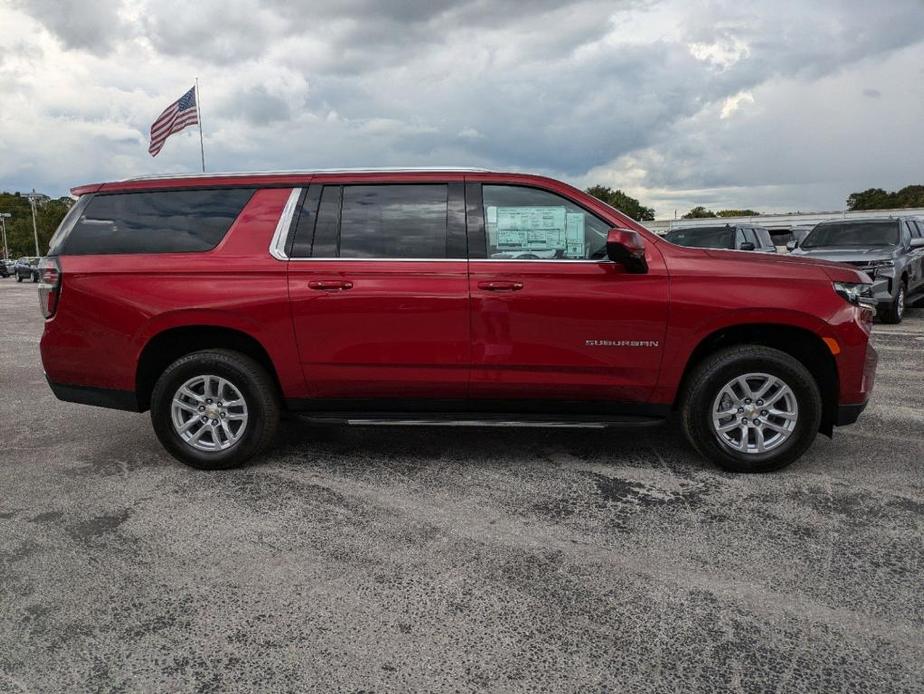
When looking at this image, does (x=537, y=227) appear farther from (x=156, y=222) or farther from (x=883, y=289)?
(x=883, y=289)

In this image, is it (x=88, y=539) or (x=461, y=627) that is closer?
(x=461, y=627)

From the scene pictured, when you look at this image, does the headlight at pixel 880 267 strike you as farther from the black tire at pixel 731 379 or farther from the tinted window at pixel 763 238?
the black tire at pixel 731 379

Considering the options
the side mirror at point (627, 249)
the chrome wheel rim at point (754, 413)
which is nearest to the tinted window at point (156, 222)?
the side mirror at point (627, 249)

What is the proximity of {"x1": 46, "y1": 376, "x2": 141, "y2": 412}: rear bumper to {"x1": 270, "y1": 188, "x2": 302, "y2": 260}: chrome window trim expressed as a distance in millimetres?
1315

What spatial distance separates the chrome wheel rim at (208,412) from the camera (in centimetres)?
430

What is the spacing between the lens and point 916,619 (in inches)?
101

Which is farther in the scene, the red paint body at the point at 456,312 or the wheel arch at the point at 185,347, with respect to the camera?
the wheel arch at the point at 185,347

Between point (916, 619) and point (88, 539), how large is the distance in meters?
3.63

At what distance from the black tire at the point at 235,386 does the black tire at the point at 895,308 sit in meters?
11.1

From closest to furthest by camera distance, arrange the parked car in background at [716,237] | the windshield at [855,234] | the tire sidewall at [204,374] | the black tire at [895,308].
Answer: the tire sidewall at [204,374] < the black tire at [895,308] < the windshield at [855,234] < the parked car in background at [716,237]

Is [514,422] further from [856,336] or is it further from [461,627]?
[856,336]

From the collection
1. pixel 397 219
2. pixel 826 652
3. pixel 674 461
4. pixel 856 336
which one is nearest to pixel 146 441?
pixel 397 219

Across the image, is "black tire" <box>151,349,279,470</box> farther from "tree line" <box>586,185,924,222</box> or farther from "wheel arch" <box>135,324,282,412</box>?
"tree line" <box>586,185,924,222</box>

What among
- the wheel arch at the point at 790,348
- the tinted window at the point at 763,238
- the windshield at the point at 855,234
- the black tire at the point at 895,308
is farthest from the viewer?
the tinted window at the point at 763,238
